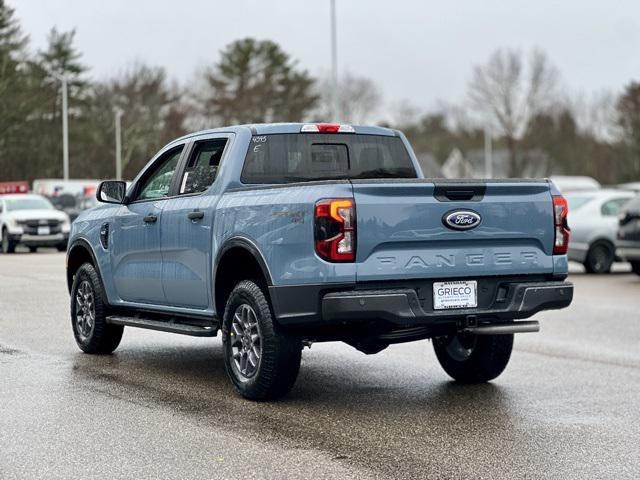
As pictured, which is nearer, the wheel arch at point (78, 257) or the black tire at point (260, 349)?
the black tire at point (260, 349)

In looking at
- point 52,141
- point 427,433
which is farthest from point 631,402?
point 52,141

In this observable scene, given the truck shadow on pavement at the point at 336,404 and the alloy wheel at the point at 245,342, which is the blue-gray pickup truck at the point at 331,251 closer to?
the alloy wheel at the point at 245,342

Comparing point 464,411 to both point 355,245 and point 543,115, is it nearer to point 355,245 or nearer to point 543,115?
point 355,245

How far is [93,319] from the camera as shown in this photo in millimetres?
10070

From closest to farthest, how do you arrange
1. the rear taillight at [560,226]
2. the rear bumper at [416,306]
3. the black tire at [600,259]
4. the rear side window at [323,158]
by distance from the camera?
the rear bumper at [416,306] < the rear taillight at [560,226] < the rear side window at [323,158] < the black tire at [600,259]

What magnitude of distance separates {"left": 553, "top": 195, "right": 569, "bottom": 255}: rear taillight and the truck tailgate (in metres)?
0.05

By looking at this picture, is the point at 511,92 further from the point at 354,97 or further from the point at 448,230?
Result: the point at 448,230

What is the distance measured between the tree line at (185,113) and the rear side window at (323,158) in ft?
203

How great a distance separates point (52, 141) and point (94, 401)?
67456 millimetres

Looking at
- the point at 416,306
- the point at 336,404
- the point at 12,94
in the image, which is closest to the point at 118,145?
the point at 12,94

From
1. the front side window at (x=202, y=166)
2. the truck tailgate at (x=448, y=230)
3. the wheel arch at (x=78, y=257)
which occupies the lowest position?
the wheel arch at (x=78, y=257)

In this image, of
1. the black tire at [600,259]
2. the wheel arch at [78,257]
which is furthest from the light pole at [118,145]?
the wheel arch at [78,257]

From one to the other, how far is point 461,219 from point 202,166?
2.28 m

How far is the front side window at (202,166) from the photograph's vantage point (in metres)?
8.66
